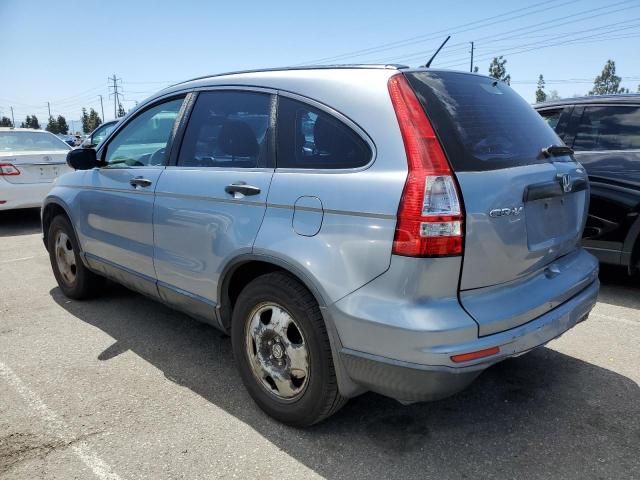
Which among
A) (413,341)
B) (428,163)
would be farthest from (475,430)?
(428,163)

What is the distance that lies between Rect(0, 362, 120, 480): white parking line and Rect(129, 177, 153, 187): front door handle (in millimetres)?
1446

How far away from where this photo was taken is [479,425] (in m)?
2.73

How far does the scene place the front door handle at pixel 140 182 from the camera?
3461 mm

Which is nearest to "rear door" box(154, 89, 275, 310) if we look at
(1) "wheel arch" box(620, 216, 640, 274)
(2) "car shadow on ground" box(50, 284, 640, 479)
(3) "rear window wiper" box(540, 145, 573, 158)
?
(2) "car shadow on ground" box(50, 284, 640, 479)

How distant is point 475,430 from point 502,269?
0.95m

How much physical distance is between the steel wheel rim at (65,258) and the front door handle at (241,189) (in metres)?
2.52

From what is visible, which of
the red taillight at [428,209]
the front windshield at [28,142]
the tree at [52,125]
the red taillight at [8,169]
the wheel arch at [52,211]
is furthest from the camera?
the tree at [52,125]

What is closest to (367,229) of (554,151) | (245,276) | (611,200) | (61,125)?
(245,276)

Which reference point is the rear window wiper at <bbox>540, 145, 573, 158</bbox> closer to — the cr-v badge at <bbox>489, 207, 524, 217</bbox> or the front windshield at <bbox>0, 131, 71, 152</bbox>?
the cr-v badge at <bbox>489, 207, 524, 217</bbox>

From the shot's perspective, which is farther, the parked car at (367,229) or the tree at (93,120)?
the tree at (93,120)

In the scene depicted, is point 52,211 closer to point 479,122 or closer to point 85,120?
point 479,122

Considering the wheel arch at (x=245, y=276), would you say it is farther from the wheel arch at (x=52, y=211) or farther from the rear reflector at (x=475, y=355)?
the wheel arch at (x=52, y=211)

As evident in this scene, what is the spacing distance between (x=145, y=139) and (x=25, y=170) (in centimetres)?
555

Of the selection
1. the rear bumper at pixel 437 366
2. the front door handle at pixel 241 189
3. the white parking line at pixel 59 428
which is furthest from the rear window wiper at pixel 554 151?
the white parking line at pixel 59 428
